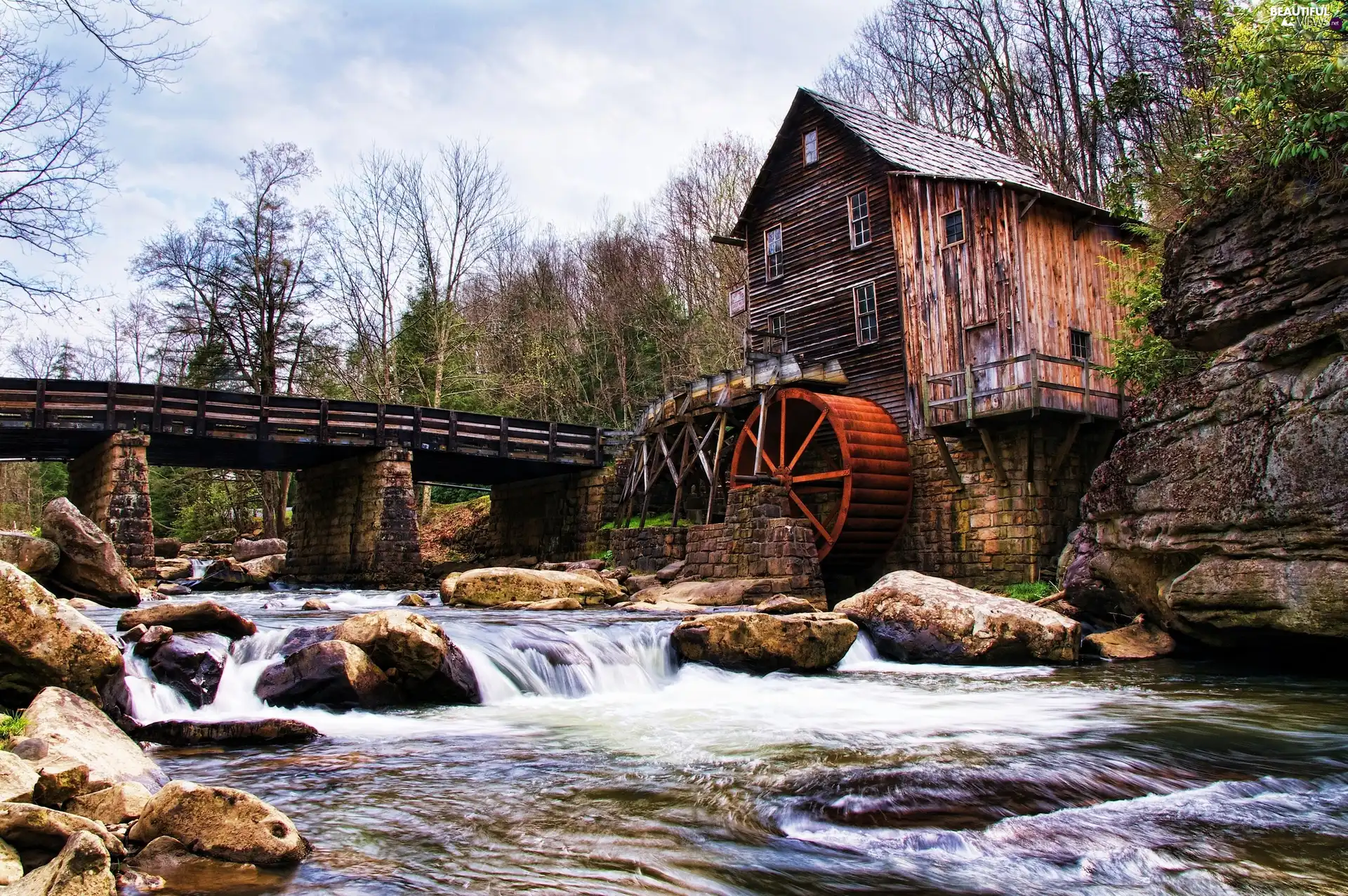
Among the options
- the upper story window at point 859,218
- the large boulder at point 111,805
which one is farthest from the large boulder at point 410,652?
the upper story window at point 859,218

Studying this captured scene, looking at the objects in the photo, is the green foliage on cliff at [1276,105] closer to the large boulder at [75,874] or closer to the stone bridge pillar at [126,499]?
the large boulder at [75,874]

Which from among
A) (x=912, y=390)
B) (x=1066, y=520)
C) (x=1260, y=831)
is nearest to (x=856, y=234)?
(x=912, y=390)

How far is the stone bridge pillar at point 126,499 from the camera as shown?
1823cm

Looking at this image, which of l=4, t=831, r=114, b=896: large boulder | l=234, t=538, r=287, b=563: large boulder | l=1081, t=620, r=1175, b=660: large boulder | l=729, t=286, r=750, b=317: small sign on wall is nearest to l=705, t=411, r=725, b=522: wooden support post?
l=729, t=286, r=750, b=317: small sign on wall

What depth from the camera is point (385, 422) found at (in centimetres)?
2259

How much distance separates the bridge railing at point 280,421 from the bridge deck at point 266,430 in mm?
20

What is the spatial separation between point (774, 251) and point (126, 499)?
554 inches

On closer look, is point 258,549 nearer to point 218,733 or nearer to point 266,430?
point 266,430

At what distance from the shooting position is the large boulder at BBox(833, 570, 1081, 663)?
392 inches

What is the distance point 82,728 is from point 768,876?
10.9 feet

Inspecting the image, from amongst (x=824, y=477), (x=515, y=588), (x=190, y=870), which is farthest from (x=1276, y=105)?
(x=515, y=588)

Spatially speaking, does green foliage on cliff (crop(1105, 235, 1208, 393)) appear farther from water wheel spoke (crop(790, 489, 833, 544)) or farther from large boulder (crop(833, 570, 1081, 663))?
water wheel spoke (crop(790, 489, 833, 544))

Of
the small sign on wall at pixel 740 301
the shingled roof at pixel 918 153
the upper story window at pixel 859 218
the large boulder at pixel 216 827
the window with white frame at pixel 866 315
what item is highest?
the shingled roof at pixel 918 153

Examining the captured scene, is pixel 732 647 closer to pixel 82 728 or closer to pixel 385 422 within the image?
pixel 82 728
